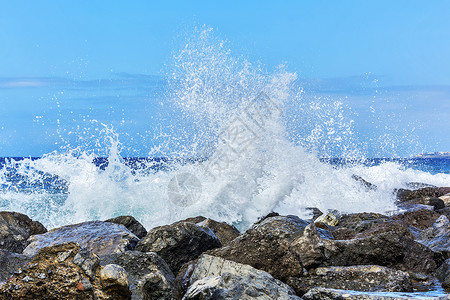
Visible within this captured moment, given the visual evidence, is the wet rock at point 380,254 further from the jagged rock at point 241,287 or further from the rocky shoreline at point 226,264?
the jagged rock at point 241,287

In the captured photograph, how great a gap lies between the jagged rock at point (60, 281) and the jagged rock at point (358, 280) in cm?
158

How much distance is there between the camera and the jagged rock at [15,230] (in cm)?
645

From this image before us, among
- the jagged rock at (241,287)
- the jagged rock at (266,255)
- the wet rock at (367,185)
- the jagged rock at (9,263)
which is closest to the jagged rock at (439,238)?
the jagged rock at (266,255)

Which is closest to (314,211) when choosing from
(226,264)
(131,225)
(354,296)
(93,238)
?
(131,225)

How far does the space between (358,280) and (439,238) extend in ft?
6.82

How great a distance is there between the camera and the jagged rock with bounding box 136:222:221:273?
5133 millimetres

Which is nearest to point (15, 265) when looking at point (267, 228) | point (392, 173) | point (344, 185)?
point (267, 228)

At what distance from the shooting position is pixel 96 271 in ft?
10.0

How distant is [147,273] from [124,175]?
9800 mm

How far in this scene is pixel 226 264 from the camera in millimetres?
3887

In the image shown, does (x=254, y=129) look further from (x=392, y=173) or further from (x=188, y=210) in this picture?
(x=392, y=173)

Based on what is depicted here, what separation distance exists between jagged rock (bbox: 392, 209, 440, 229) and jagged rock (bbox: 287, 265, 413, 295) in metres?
4.42

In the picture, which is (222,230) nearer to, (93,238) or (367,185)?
(93,238)

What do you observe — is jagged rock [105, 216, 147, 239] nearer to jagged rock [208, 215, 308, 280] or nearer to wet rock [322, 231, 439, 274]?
jagged rock [208, 215, 308, 280]
